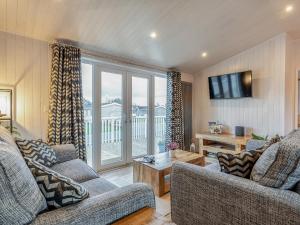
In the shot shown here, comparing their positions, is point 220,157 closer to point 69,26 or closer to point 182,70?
point 69,26

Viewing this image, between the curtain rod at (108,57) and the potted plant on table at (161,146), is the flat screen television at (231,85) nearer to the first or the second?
the curtain rod at (108,57)

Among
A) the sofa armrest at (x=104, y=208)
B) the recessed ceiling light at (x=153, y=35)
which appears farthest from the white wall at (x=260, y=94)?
the sofa armrest at (x=104, y=208)

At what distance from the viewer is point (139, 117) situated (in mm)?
4258

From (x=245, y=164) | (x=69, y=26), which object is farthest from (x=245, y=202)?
(x=69, y=26)

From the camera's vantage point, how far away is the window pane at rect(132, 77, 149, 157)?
414 centimetres

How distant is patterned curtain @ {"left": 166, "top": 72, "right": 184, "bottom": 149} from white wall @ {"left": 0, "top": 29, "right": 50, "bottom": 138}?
2578 millimetres

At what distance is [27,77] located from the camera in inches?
109

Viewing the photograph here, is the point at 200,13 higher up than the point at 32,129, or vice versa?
the point at 200,13

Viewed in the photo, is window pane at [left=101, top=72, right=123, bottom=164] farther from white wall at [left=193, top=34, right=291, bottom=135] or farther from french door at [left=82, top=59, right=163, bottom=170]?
white wall at [left=193, top=34, right=291, bottom=135]

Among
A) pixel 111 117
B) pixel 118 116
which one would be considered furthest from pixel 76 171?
pixel 118 116

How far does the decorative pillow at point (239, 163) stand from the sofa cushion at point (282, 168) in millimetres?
139

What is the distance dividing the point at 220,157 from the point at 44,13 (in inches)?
100.0

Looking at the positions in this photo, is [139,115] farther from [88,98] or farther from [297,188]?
[297,188]

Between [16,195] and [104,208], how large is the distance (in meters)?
0.41
